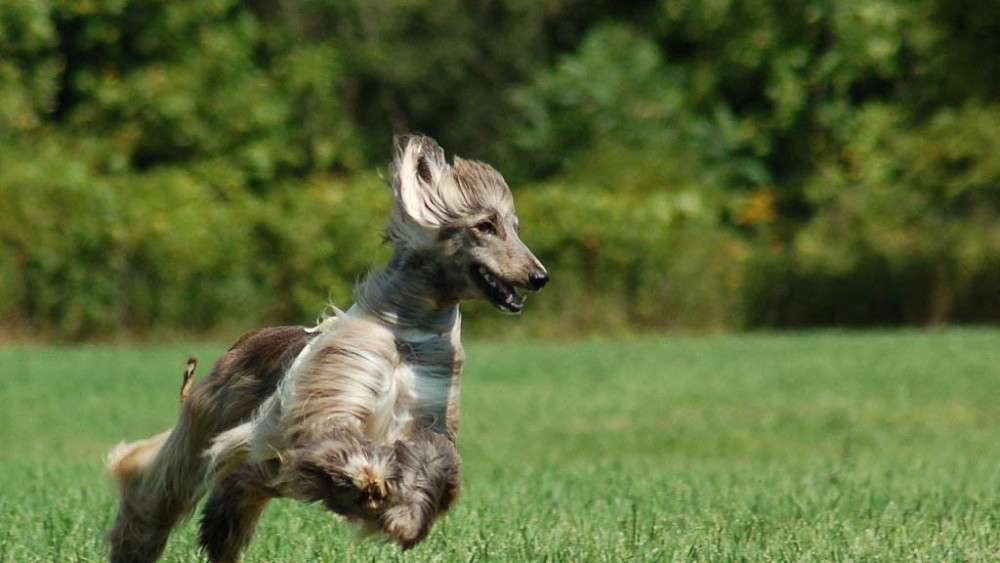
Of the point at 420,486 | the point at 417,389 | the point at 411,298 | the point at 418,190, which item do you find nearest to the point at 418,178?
the point at 418,190

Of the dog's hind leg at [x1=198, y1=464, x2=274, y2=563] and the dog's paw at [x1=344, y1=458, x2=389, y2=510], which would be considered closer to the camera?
the dog's paw at [x1=344, y1=458, x2=389, y2=510]

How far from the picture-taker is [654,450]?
14.8m

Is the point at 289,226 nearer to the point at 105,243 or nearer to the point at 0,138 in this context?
the point at 105,243

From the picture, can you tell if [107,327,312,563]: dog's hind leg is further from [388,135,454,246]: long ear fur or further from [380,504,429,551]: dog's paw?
[380,504,429,551]: dog's paw

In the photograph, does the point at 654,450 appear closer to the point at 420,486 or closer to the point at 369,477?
the point at 420,486

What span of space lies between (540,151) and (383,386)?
2798 cm

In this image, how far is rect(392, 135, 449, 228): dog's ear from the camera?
566cm

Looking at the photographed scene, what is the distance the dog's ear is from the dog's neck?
15 cm

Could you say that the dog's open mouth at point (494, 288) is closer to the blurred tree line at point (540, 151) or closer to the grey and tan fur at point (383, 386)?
the grey and tan fur at point (383, 386)

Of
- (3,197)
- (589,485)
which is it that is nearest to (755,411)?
(589,485)

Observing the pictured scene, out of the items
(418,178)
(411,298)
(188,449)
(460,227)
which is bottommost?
(188,449)

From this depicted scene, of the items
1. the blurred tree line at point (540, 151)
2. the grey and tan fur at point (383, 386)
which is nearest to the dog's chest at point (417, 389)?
the grey and tan fur at point (383, 386)

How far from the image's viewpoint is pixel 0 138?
28.3 m

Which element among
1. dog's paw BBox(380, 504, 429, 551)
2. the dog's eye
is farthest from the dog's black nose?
dog's paw BBox(380, 504, 429, 551)
